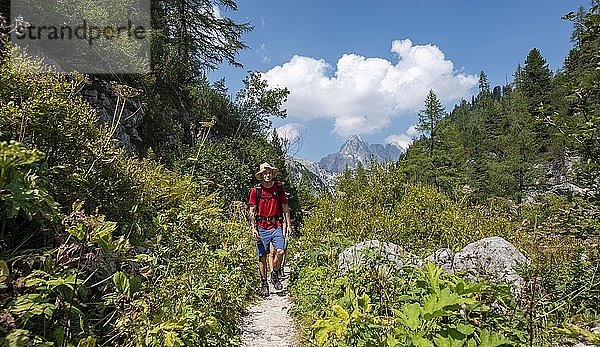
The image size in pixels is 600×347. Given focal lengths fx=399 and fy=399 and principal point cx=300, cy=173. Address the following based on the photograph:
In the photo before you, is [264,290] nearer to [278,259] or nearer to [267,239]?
[278,259]

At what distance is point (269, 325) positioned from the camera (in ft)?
16.1

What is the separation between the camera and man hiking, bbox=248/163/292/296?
6.32 m

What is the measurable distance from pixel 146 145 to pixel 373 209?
Answer: 22.2 ft

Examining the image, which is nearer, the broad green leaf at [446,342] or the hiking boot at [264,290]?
the broad green leaf at [446,342]

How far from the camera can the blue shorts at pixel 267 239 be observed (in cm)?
630

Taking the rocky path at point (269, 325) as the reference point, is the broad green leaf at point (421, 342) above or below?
above

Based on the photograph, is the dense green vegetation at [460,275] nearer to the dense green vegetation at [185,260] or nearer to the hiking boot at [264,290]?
the dense green vegetation at [185,260]

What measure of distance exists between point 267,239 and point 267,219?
1.05 feet

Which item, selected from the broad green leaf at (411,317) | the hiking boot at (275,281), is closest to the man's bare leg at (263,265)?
the hiking boot at (275,281)

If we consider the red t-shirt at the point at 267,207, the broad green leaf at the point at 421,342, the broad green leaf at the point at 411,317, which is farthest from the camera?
the red t-shirt at the point at 267,207

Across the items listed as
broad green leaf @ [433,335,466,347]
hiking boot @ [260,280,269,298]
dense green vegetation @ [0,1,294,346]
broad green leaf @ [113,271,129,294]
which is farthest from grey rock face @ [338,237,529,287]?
broad green leaf @ [113,271,129,294]

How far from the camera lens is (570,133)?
3045mm

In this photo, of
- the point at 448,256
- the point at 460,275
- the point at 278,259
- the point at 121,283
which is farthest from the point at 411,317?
the point at 278,259

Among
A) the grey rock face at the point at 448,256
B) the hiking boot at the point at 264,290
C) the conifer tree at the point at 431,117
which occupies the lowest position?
the hiking boot at the point at 264,290
